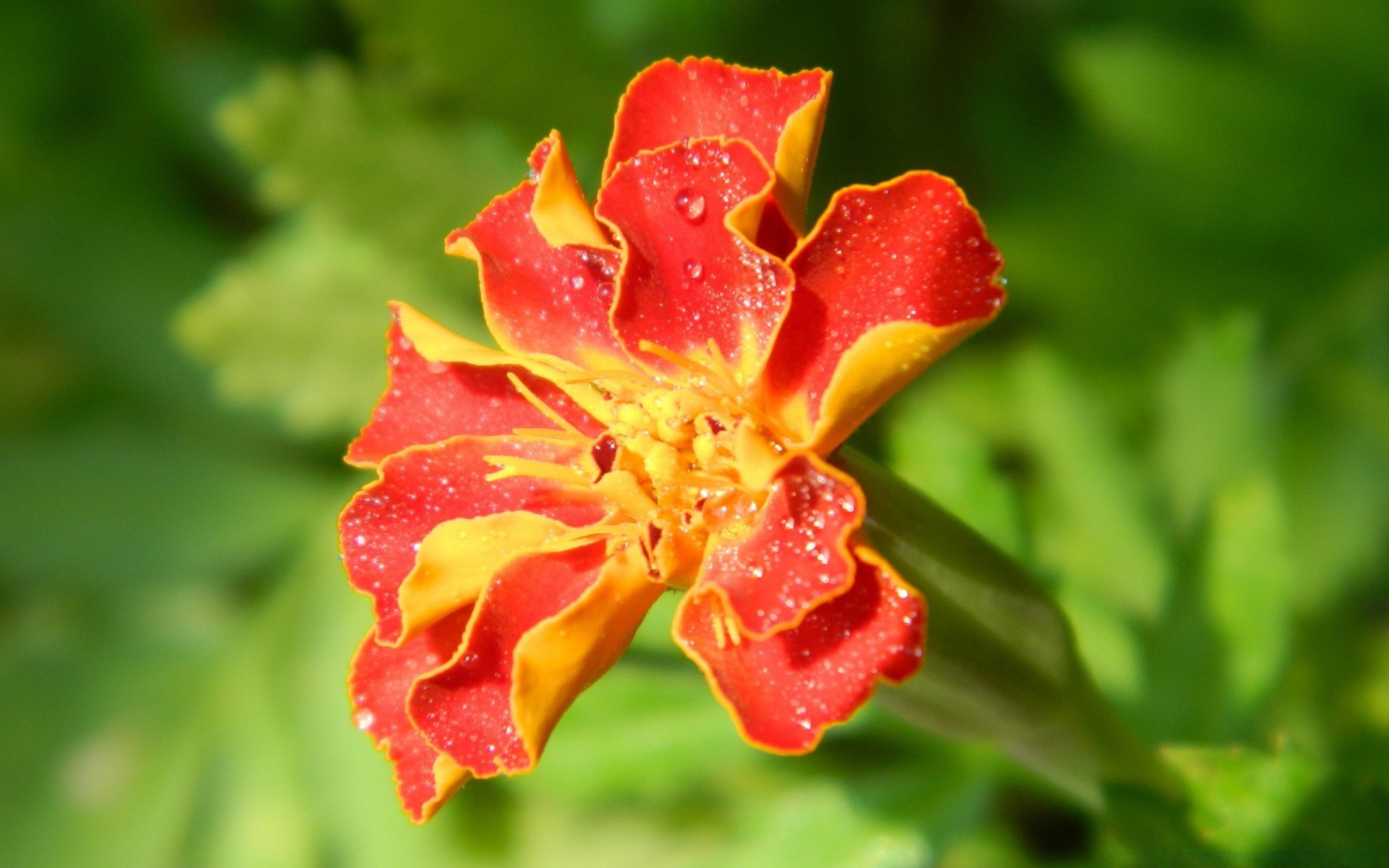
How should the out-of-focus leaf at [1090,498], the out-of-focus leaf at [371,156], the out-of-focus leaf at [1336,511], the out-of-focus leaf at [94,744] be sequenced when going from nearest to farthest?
the out-of-focus leaf at [1090,498] < the out-of-focus leaf at [371,156] < the out-of-focus leaf at [1336,511] < the out-of-focus leaf at [94,744]

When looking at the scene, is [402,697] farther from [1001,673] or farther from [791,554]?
[1001,673]

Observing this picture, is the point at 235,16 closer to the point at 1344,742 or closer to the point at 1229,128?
the point at 1229,128

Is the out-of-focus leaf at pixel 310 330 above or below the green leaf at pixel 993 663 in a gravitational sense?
below

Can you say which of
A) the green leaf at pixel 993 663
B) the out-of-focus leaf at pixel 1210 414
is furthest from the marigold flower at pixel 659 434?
the out-of-focus leaf at pixel 1210 414

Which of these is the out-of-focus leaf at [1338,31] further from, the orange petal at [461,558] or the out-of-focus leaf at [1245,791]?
the orange petal at [461,558]

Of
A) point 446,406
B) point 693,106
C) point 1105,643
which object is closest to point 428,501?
point 446,406

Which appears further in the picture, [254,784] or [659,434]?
[254,784]

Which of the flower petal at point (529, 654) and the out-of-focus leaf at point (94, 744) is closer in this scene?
the flower petal at point (529, 654)
